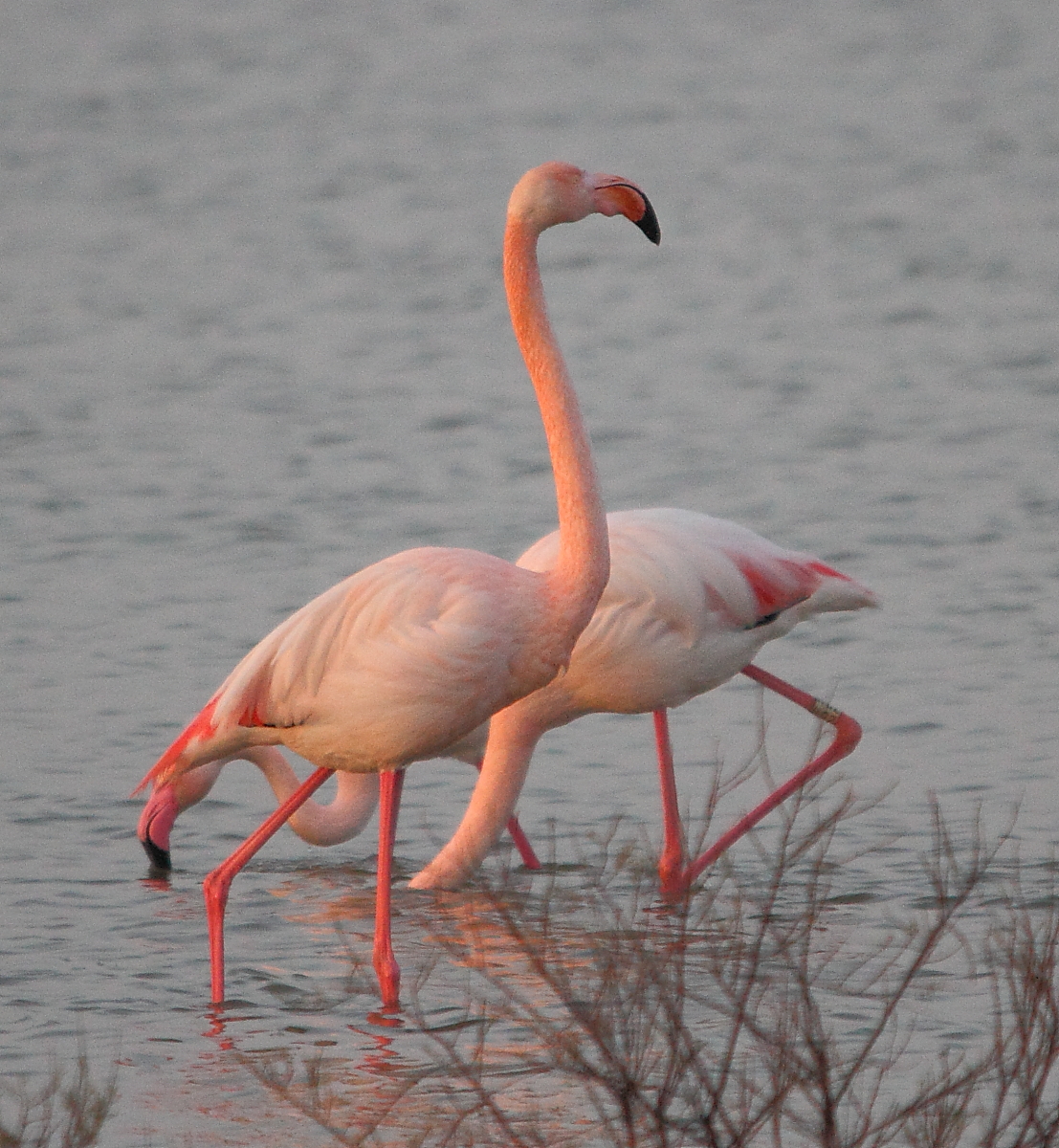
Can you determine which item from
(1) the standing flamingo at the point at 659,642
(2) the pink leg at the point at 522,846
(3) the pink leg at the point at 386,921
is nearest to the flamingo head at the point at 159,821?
(1) the standing flamingo at the point at 659,642

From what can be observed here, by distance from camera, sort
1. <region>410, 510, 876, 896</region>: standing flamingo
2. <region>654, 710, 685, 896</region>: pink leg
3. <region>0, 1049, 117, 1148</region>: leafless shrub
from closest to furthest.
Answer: <region>0, 1049, 117, 1148</region>: leafless shrub
<region>410, 510, 876, 896</region>: standing flamingo
<region>654, 710, 685, 896</region>: pink leg

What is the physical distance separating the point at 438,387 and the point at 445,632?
7631mm

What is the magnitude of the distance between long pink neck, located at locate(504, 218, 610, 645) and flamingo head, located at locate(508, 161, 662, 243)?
48 mm

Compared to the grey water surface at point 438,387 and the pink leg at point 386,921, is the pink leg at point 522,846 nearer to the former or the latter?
the grey water surface at point 438,387

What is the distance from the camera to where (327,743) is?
5.41 metres

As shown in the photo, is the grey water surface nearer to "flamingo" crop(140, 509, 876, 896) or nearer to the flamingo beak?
"flamingo" crop(140, 509, 876, 896)

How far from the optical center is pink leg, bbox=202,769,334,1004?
5641 mm

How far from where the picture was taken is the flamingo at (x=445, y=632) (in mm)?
5152

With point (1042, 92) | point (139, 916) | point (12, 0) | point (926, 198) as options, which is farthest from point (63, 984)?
point (12, 0)

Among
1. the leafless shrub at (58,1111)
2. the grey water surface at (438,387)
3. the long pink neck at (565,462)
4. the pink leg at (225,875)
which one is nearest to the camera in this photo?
the leafless shrub at (58,1111)

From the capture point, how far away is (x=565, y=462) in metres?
5.17

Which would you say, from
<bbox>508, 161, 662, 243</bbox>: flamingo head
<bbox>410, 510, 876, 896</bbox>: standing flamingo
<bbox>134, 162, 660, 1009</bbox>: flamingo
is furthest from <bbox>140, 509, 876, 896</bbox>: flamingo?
<bbox>508, 161, 662, 243</bbox>: flamingo head

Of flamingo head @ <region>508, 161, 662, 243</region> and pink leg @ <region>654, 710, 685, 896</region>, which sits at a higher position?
flamingo head @ <region>508, 161, 662, 243</region>

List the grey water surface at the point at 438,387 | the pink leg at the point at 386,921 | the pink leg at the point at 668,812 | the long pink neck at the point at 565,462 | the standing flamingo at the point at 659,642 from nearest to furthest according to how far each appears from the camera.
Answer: the long pink neck at the point at 565,462, the pink leg at the point at 386,921, the standing flamingo at the point at 659,642, the pink leg at the point at 668,812, the grey water surface at the point at 438,387
